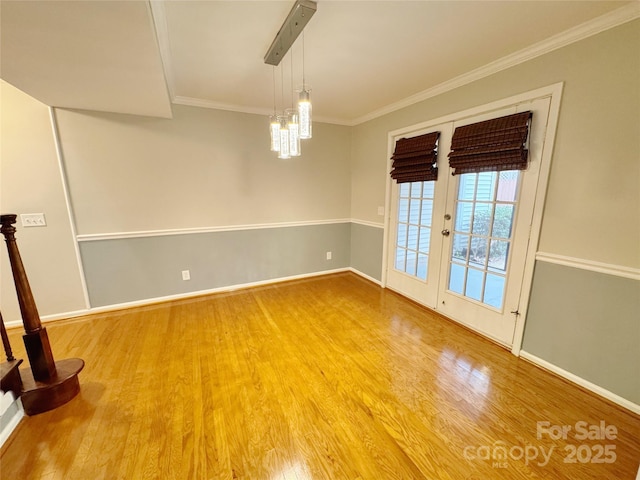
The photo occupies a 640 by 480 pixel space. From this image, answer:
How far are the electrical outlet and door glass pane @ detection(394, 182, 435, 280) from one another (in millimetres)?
3785

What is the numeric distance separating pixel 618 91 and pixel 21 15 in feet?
10.4

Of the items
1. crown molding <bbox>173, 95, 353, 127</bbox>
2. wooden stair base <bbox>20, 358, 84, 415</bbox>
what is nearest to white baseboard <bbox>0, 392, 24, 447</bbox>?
wooden stair base <bbox>20, 358, 84, 415</bbox>

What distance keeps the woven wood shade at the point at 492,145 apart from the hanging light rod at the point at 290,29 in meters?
1.64

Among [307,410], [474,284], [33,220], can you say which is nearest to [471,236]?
[474,284]

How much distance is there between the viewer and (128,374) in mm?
1942

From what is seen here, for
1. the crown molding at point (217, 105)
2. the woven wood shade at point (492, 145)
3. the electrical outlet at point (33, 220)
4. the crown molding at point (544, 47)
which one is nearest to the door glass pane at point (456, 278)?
the woven wood shade at point (492, 145)

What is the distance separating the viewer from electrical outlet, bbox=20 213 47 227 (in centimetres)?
246

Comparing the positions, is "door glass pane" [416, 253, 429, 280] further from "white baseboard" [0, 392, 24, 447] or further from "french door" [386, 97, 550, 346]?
"white baseboard" [0, 392, 24, 447]

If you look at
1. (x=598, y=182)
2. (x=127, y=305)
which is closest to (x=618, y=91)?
(x=598, y=182)

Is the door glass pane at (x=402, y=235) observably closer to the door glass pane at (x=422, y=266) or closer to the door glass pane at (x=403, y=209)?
the door glass pane at (x=403, y=209)

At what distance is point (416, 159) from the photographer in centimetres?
287

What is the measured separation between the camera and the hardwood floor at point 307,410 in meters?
1.30

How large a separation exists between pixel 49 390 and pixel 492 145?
11.6 feet

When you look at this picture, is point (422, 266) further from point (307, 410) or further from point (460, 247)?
point (307, 410)
